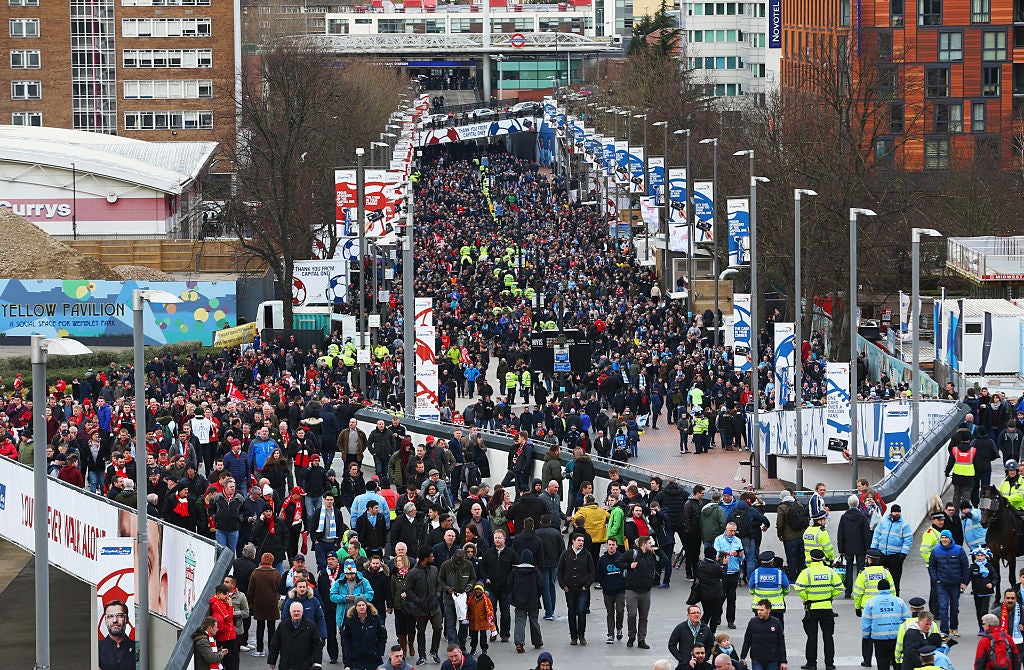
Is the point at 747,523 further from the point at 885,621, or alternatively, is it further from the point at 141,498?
the point at 141,498

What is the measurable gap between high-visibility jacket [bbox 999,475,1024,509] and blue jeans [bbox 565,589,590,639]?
5.82 m

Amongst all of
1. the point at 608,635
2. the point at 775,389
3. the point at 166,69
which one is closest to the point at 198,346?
the point at 775,389

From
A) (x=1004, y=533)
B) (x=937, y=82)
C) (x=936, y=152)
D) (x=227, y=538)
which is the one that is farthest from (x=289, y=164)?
(x=1004, y=533)

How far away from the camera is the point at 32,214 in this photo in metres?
96.8

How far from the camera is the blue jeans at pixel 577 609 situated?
69.8ft

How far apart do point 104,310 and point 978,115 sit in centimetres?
4487

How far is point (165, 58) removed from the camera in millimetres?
119375

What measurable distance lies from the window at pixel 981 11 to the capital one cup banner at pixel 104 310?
138ft

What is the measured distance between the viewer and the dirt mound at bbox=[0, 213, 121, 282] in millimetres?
72312

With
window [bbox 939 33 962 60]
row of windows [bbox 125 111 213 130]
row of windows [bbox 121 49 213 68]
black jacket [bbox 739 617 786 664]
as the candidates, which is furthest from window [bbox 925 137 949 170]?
black jacket [bbox 739 617 786 664]

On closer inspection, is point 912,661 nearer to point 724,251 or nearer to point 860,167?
point 860,167

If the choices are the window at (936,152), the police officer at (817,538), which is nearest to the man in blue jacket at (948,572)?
the police officer at (817,538)

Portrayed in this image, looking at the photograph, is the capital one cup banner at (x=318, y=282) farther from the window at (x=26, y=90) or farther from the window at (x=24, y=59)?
the window at (x=26, y=90)

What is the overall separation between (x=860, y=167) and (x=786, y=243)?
3154 millimetres
